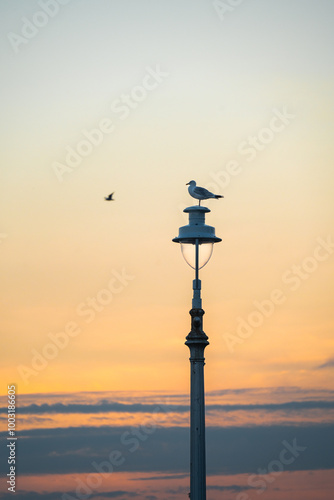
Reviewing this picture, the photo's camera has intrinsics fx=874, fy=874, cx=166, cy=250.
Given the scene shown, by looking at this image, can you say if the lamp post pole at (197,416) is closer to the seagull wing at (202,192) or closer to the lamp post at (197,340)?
the lamp post at (197,340)

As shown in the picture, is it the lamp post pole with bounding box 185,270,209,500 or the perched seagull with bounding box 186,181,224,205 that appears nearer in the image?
the lamp post pole with bounding box 185,270,209,500

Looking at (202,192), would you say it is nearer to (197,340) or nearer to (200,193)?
(200,193)

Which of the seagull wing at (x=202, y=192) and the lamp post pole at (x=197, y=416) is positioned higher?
the seagull wing at (x=202, y=192)

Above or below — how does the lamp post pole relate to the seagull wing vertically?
below

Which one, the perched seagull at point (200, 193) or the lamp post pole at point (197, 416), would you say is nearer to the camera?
the lamp post pole at point (197, 416)

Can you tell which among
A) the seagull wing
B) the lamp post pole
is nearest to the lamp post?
the lamp post pole

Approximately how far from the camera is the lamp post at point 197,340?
51.5ft

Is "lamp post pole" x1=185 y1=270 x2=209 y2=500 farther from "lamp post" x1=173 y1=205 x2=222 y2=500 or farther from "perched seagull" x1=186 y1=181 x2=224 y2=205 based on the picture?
"perched seagull" x1=186 y1=181 x2=224 y2=205

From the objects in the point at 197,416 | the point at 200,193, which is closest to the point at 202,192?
the point at 200,193

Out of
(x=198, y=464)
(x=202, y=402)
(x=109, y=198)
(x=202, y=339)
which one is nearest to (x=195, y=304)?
(x=202, y=339)

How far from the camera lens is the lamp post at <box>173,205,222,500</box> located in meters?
15.7

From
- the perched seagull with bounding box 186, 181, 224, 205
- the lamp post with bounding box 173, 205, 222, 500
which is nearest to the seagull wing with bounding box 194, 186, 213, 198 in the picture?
the perched seagull with bounding box 186, 181, 224, 205

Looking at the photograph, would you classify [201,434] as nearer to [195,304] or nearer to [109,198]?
[195,304]

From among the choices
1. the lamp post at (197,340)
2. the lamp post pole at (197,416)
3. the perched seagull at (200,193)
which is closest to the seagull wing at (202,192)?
the perched seagull at (200,193)
